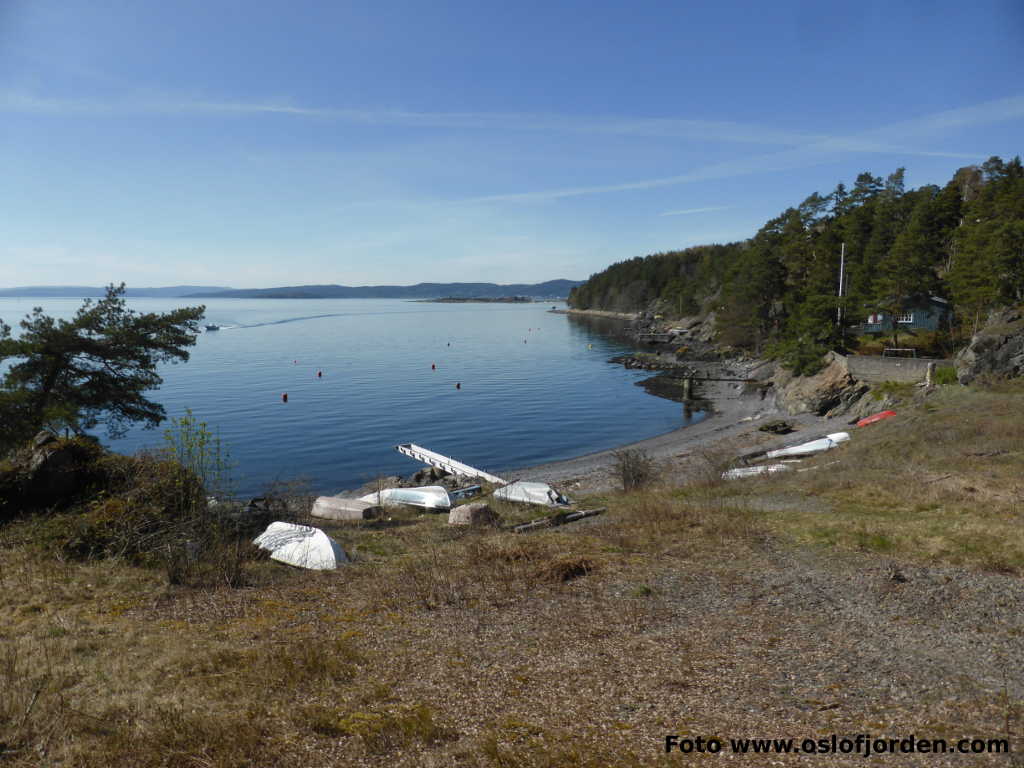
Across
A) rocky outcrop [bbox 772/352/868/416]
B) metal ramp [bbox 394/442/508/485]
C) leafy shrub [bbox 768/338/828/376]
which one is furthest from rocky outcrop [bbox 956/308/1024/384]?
metal ramp [bbox 394/442/508/485]

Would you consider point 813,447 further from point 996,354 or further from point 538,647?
point 538,647

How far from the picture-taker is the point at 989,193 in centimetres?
5272

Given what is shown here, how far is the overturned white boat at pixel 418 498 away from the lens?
21.6 meters

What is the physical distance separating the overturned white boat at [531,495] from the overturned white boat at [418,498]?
83.0 inches

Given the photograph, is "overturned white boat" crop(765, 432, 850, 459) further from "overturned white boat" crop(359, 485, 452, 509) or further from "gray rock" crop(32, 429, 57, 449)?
"gray rock" crop(32, 429, 57, 449)

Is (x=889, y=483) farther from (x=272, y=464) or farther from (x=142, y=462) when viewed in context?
(x=272, y=464)

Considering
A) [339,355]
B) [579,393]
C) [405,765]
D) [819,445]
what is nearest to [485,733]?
[405,765]

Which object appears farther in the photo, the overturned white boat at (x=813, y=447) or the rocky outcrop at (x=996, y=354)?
the rocky outcrop at (x=996, y=354)

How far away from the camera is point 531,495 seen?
20.4 m

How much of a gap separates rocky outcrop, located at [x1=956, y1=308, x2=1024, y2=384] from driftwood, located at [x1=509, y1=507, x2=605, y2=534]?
2369 cm

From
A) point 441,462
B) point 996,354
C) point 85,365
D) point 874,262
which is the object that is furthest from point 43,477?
point 874,262

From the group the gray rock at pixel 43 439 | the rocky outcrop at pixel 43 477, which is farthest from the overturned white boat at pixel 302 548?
the gray rock at pixel 43 439

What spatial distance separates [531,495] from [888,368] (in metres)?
29.4

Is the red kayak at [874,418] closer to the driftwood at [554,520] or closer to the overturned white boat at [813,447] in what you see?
the overturned white boat at [813,447]
